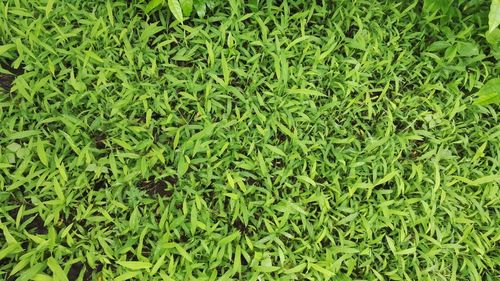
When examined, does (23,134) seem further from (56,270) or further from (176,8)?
(176,8)

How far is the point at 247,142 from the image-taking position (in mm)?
2105

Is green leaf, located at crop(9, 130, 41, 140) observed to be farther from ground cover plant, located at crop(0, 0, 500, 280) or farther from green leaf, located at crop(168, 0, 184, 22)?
green leaf, located at crop(168, 0, 184, 22)

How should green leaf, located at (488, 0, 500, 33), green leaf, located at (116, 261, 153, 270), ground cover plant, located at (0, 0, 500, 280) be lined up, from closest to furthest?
green leaf, located at (488, 0, 500, 33), green leaf, located at (116, 261, 153, 270), ground cover plant, located at (0, 0, 500, 280)

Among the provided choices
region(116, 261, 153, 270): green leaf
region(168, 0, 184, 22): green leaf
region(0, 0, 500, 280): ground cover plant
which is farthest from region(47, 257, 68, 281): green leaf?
region(168, 0, 184, 22): green leaf

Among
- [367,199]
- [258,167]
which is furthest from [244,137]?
[367,199]

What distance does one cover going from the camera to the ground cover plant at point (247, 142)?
1.92 meters

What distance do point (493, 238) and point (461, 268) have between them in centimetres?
24

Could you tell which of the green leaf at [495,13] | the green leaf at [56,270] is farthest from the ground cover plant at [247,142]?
the green leaf at [495,13]

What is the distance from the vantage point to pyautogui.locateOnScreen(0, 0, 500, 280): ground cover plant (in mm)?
1916

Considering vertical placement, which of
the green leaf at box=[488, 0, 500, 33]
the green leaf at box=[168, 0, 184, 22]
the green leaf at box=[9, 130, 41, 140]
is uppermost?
the green leaf at box=[168, 0, 184, 22]

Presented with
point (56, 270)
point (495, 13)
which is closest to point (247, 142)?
point (56, 270)

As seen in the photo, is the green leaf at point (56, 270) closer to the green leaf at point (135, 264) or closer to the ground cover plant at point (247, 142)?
the ground cover plant at point (247, 142)

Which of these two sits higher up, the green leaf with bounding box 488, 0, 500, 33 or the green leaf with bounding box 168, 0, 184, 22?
the green leaf with bounding box 168, 0, 184, 22

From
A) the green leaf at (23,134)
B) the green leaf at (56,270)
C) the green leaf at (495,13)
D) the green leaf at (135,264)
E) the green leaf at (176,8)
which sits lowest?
the green leaf at (135,264)
